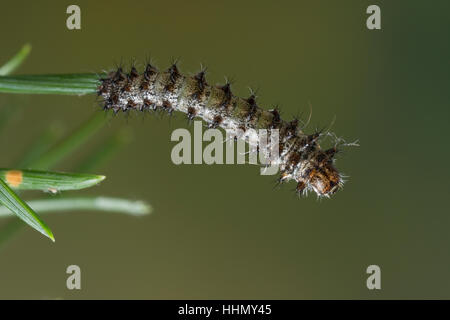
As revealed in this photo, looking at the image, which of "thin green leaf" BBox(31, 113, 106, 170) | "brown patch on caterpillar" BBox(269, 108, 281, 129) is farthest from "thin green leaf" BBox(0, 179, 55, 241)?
"brown patch on caterpillar" BBox(269, 108, 281, 129)

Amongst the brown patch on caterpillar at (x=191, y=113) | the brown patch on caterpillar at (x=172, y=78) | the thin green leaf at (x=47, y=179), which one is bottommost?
the thin green leaf at (x=47, y=179)

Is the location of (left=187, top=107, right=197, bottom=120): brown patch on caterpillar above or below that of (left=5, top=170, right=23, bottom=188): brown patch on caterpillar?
above

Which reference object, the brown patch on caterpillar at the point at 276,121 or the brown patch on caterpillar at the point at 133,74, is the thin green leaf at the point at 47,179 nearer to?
the brown patch on caterpillar at the point at 133,74

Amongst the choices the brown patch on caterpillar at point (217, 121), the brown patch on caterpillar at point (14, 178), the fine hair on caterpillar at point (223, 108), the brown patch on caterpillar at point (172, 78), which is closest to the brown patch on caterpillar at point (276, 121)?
the fine hair on caterpillar at point (223, 108)

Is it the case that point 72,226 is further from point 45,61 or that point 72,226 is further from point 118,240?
point 45,61

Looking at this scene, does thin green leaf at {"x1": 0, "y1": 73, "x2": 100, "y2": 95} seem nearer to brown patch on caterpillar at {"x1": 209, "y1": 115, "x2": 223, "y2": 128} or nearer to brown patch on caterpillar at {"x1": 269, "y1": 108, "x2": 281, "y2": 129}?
brown patch on caterpillar at {"x1": 209, "y1": 115, "x2": 223, "y2": 128}

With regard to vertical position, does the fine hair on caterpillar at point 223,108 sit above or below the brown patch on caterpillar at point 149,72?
below
